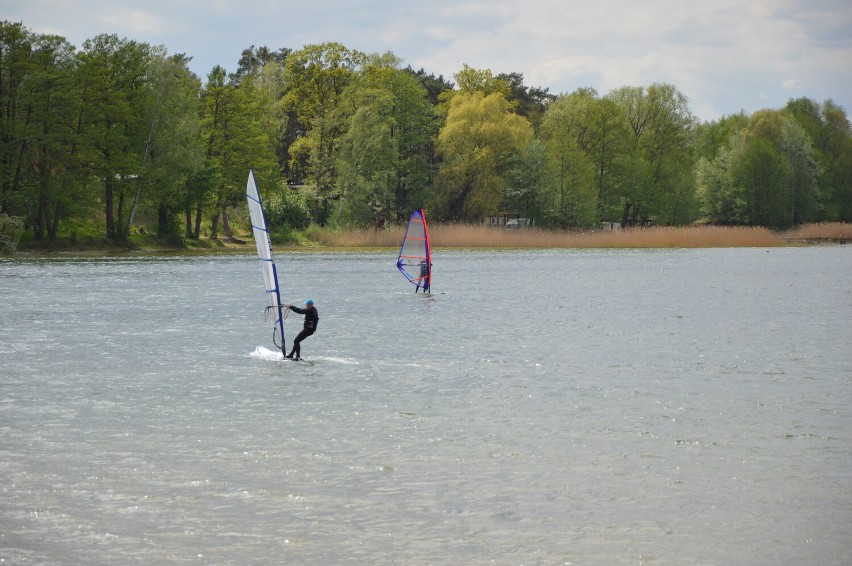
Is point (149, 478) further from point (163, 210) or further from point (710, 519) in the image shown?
point (163, 210)

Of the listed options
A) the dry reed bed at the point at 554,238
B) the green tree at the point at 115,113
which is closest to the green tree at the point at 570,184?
the dry reed bed at the point at 554,238

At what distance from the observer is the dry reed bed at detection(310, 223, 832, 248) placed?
7662cm

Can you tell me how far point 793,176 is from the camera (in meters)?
→ 105

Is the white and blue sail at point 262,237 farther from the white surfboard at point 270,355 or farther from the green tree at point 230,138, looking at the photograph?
the green tree at point 230,138

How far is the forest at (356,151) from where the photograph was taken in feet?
203

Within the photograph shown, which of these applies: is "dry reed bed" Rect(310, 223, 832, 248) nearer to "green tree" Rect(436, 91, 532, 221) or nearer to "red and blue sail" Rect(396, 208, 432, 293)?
"green tree" Rect(436, 91, 532, 221)

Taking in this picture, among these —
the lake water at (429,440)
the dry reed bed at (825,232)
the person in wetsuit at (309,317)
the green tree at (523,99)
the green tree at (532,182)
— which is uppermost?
the green tree at (523,99)

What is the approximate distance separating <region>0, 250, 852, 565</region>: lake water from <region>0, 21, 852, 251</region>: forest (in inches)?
1394

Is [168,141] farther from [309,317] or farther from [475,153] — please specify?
[309,317]

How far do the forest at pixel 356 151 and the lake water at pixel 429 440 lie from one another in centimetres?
3541

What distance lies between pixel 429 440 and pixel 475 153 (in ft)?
242

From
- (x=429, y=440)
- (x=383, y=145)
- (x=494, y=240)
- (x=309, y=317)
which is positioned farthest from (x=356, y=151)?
(x=429, y=440)

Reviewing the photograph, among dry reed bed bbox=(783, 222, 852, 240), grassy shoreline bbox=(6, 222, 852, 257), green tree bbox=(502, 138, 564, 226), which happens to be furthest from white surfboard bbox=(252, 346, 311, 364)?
dry reed bed bbox=(783, 222, 852, 240)

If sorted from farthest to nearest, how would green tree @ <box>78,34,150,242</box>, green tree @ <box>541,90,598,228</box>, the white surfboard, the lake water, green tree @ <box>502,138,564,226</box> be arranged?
green tree @ <box>541,90,598,228</box>
green tree @ <box>502,138,564,226</box>
green tree @ <box>78,34,150,242</box>
the white surfboard
the lake water
